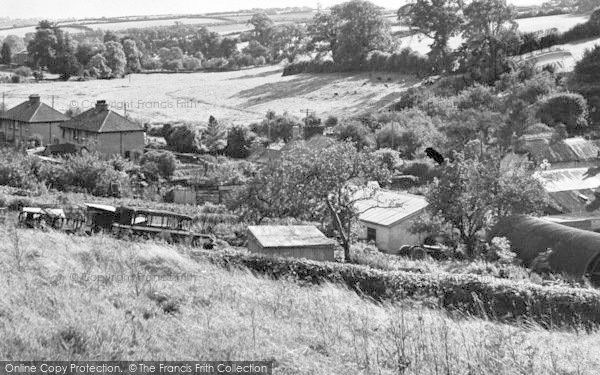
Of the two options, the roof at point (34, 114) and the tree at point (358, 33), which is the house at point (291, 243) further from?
the tree at point (358, 33)

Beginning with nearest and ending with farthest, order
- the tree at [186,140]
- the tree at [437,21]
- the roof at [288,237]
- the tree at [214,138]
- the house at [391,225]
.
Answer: the roof at [288,237] < the house at [391,225] < the tree at [214,138] < the tree at [186,140] < the tree at [437,21]

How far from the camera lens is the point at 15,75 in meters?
86.8

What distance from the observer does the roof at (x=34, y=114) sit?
49.0 metres

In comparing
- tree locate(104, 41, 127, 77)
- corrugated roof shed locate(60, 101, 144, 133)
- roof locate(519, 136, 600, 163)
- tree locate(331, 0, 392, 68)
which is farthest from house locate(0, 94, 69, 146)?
tree locate(104, 41, 127, 77)

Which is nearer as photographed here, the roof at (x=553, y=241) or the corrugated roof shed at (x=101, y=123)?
the roof at (x=553, y=241)

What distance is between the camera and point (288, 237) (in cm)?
1792

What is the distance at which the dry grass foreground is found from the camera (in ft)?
23.6

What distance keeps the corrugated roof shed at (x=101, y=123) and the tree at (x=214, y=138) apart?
3.74 metres

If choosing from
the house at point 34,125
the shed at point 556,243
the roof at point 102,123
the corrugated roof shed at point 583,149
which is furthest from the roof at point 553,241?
the house at point 34,125

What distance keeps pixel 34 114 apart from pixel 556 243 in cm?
3665

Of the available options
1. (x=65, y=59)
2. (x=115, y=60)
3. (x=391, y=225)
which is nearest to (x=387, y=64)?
(x=115, y=60)

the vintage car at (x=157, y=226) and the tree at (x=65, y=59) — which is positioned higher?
the vintage car at (x=157, y=226)

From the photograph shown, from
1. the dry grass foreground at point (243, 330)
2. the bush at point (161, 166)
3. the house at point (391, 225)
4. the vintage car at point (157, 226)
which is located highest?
the dry grass foreground at point (243, 330)

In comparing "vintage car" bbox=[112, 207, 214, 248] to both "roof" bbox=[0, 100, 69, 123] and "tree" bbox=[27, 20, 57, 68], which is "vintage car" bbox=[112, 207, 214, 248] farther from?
"tree" bbox=[27, 20, 57, 68]
